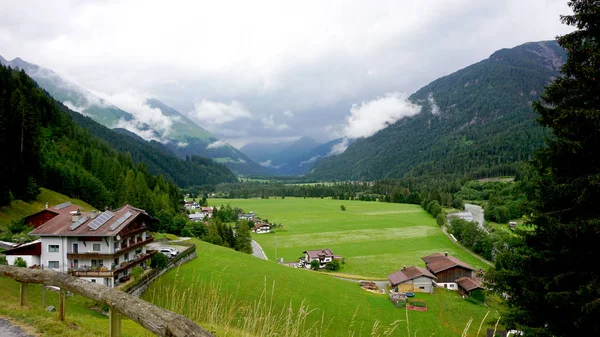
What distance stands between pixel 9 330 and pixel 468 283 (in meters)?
48.4

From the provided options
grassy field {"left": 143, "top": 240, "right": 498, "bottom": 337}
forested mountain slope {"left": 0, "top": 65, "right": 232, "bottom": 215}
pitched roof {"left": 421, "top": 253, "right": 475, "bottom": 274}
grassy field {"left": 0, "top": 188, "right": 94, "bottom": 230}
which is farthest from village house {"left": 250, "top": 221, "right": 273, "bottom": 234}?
grassy field {"left": 143, "top": 240, "right": 498, "bottom": 337}

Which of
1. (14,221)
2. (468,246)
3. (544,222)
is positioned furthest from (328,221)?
(544,222)

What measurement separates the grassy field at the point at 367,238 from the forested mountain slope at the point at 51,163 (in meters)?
28.6

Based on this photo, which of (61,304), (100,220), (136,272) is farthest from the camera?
(136,272)

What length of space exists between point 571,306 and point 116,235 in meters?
26.6

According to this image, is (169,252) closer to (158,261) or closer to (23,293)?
(158,261)

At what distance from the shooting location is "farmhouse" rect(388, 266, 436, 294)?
4219 cm

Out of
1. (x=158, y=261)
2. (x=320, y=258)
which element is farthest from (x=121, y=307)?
(x=320, y=258)

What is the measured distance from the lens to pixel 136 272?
2820 cm

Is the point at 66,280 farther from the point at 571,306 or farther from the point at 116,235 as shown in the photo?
the point at 116,235

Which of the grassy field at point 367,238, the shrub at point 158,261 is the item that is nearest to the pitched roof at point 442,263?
the grassy field at point 367,238

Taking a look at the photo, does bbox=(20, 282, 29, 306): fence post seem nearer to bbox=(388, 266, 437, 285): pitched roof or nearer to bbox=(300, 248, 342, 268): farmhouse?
bbox=(388, 266, 437, 285): pitched roof

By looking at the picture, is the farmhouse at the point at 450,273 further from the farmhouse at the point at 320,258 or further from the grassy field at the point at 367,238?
the farmhouse at the point at 320,258

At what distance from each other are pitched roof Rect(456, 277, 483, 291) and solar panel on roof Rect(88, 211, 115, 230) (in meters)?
42.2
